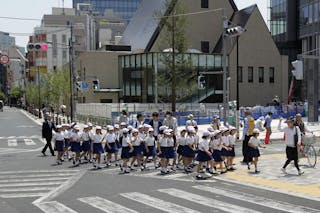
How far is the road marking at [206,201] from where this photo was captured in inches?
389

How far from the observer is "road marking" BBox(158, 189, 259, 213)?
9.89 meters

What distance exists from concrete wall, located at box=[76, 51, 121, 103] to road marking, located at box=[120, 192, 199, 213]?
53.1 m

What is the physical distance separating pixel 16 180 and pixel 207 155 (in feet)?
19.2

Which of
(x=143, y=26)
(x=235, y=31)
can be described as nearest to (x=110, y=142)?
(x=235, y=31)

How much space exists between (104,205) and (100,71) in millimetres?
55627

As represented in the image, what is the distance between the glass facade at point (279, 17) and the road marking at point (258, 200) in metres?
64.8

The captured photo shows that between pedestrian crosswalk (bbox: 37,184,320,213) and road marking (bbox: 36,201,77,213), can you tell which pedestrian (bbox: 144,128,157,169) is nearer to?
pedestrian crosswalk (bbox: 37,184,320,213)

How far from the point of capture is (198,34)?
211 feet

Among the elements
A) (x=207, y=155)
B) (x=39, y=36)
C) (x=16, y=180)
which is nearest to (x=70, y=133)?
(x=16, y=180)

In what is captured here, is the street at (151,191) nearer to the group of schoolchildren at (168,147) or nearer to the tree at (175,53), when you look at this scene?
the group of schoolchildren at (168,147)

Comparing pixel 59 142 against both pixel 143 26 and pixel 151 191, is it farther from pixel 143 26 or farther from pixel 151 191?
pixel 143 26

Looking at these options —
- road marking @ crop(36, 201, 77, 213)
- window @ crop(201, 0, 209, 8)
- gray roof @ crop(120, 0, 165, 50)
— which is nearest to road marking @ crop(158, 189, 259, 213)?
road marking @ crop(36, 201, 77, 213)

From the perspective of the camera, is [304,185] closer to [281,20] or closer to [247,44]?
[247,44]

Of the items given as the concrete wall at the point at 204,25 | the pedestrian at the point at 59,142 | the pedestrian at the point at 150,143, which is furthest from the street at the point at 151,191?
the concrete wall at the point at 204,25
